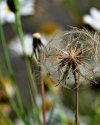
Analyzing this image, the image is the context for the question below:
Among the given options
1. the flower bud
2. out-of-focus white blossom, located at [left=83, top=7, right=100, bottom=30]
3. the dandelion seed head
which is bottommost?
the dandelion seed head

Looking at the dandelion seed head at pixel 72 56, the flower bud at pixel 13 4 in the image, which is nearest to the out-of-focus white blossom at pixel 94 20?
the flower bud at pixel 13 4

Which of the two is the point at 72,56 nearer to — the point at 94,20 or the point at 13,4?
the point at 13,4

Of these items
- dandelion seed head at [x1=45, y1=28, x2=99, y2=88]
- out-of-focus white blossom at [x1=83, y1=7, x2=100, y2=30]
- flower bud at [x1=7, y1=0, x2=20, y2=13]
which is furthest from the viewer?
out-of-focus white blossom at [x1=83, y1=7, x2=100, y2=30]

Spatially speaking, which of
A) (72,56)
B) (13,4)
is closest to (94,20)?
(13,4)

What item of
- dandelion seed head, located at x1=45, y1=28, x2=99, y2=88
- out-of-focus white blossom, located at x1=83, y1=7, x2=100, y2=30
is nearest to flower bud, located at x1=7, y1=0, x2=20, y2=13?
dandelion seed head, located at x1=45, y1=28, x2=99, y2=88

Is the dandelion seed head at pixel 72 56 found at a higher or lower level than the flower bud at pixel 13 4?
lower

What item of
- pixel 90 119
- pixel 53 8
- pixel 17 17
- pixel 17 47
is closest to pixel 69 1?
pixel 17 47

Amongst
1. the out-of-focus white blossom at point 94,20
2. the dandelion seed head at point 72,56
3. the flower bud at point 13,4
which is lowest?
the dandelion seed head at point 72,56

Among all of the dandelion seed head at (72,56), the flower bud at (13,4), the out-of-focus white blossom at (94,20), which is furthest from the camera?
the out-of-focus white blossom at (94,20)

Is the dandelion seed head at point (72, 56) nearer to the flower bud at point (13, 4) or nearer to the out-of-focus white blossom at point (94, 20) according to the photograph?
the flower bud at point (13, 4)

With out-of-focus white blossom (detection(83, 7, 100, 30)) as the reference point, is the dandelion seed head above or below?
below

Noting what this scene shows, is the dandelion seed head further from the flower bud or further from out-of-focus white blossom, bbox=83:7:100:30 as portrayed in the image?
out-of-focus white blossom, bbox=83:7:100:30
